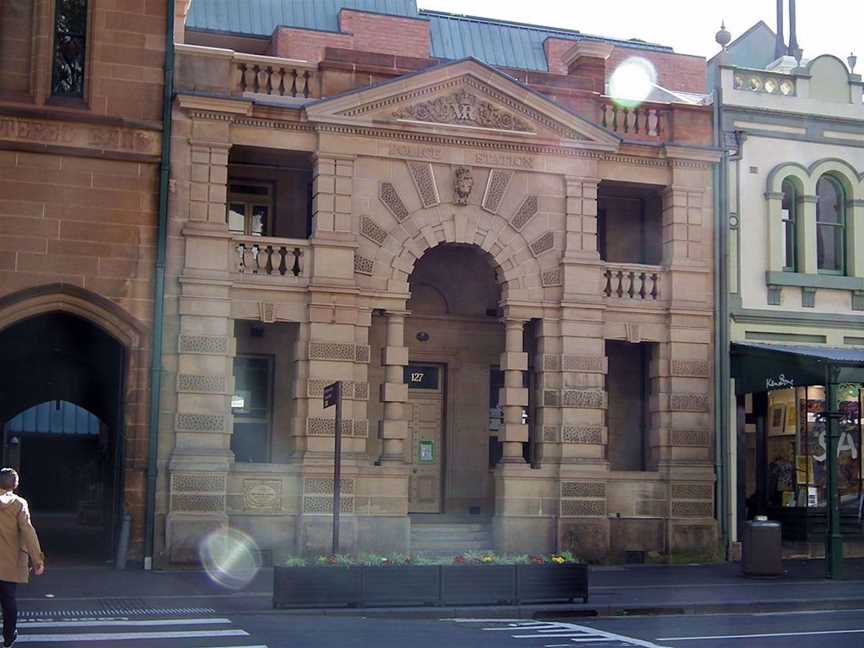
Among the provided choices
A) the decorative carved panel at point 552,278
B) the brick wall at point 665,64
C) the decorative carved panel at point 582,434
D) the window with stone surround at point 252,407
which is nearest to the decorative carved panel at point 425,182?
the decorative carved panel at point 552,278

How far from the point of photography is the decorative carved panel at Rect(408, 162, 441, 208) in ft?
79.5

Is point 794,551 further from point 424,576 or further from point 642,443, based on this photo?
point 424,576

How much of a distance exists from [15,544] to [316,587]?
4.71m

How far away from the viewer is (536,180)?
2498 centimetres

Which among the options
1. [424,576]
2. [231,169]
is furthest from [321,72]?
[424,576]

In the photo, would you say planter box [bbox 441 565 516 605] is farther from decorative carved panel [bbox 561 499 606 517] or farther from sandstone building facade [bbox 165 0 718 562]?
decorative carved panel [bbox 561 499 606 517]

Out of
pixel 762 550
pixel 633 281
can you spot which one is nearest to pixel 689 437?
pixel 633 281

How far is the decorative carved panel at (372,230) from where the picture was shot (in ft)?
78.3

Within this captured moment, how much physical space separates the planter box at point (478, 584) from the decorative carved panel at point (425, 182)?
879 centimetres

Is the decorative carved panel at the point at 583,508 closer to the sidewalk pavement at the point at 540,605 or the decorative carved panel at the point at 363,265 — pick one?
the sidewalk pavement at the point at 540,605

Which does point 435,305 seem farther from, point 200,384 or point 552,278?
point 200,384

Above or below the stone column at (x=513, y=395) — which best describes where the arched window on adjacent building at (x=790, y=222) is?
above

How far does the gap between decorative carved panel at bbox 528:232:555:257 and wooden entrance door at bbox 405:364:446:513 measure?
11.3 feet

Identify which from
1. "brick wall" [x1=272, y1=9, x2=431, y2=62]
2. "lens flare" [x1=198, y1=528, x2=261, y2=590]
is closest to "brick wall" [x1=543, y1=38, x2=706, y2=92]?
"brick wall" [x1=272, y1=9, x2=431, y2=62]
